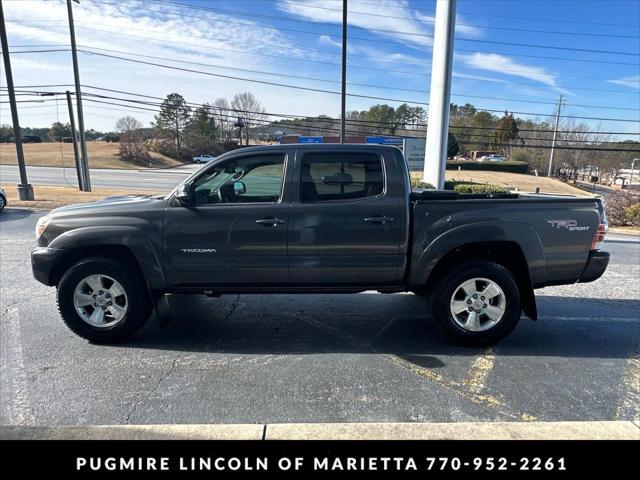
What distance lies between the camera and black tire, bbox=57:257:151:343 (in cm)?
369

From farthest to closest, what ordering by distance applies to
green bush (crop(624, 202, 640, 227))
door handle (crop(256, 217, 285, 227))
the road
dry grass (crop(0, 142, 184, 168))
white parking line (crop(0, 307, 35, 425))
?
→ 1. dry grass (crop(0, 142, 184, 168))
2. the road
3. green bush (crop(624, 202, 640, 227))
4. door handle (crop(256, 217, 285, 227))
5. white parking line (crop(0, 307, 35, 425))

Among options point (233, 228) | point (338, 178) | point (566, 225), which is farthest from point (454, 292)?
point (233, 228)

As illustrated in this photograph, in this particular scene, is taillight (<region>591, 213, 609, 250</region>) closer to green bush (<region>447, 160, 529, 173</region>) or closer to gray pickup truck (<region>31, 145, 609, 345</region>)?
gray pickup truck (<region>31, 145, 609, 345</region>)

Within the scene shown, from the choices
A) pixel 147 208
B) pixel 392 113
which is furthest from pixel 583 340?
pixel 392 113

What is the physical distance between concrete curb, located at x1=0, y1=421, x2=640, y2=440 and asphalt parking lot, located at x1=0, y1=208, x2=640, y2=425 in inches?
8.3

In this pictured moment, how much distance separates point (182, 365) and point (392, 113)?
2992 inches

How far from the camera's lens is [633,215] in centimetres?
1380

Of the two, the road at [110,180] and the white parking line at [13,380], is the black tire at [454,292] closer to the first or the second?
the white parking line at [13,380]

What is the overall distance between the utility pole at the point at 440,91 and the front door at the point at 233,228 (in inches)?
478

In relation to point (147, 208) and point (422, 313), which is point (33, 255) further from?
point (422, 313)

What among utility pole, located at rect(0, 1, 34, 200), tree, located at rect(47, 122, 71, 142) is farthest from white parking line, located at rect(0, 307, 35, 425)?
tree, located at rect(47, 122, 71, 142)

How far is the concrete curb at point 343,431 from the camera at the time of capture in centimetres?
237

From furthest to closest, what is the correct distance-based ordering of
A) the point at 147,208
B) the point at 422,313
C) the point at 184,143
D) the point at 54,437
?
the point at 184,143 → the point at 422,313 → the point at 147,208 → the point at 54,437

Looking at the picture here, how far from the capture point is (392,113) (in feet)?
242
